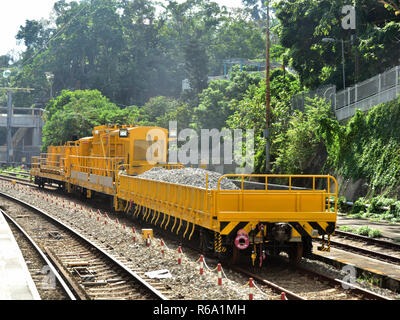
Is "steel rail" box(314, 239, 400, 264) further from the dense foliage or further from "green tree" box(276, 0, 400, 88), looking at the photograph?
the dense foliage

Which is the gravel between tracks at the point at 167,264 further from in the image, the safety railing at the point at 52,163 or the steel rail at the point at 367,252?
the safety railing at the point at 52,163

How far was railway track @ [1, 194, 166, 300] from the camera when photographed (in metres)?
9.88

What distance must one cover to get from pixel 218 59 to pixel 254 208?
89.3 m

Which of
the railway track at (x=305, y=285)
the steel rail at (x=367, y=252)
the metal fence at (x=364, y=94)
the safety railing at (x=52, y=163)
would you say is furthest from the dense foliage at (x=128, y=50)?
the railway track at (x=305, y=285)

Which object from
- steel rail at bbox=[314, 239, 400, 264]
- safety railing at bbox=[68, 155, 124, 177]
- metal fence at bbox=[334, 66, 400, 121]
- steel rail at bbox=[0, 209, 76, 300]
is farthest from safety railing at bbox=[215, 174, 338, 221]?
metal fence at bbox=[334, 66, 400, 121]

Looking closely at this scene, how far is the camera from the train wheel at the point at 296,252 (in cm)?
1184

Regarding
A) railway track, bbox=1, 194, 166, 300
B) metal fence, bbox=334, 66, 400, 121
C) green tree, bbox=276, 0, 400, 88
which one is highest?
green tree, bbox=276, 0, 400, 88

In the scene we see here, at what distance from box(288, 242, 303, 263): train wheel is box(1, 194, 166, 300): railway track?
353 cm

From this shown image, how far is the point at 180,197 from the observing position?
13.5 m

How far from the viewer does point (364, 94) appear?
27.6 m

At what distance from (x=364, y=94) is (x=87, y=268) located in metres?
20.0
